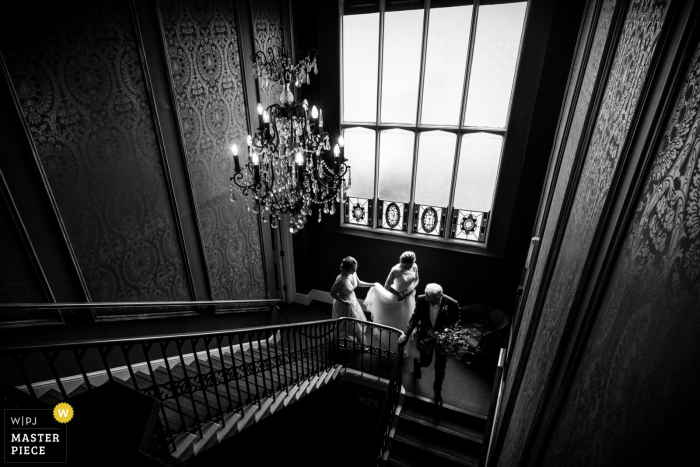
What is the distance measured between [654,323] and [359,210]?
4920 millimetres

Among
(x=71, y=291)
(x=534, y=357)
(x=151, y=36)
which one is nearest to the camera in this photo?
(x=534, y=357)

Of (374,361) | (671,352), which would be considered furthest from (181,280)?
(671,352)

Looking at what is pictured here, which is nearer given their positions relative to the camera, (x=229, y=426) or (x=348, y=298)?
(x=229, y=426)

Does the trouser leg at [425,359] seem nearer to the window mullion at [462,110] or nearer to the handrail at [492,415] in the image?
the handrail at [492,415]

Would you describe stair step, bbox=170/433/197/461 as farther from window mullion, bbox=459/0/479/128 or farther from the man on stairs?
window mullion, bbox=459/0/479/128

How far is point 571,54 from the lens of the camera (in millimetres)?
3752

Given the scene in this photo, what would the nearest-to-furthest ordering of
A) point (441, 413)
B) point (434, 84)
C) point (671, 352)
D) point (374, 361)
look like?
point (671, 352)
point (441, 413)
point (434, 84)
point (374, 361)

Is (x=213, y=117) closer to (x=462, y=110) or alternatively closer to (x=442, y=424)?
(x=462, y=110)

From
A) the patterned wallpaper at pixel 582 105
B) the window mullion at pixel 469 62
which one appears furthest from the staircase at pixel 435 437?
the window mullion at pixel 469 62

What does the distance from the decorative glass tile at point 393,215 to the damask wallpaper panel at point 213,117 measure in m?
2.06

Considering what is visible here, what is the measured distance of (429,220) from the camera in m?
5.17

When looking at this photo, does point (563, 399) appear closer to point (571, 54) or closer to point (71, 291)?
point (71, 291)

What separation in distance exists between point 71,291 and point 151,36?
8.11 feet

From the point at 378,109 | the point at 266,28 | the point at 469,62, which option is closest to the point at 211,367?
the point at 378,109
